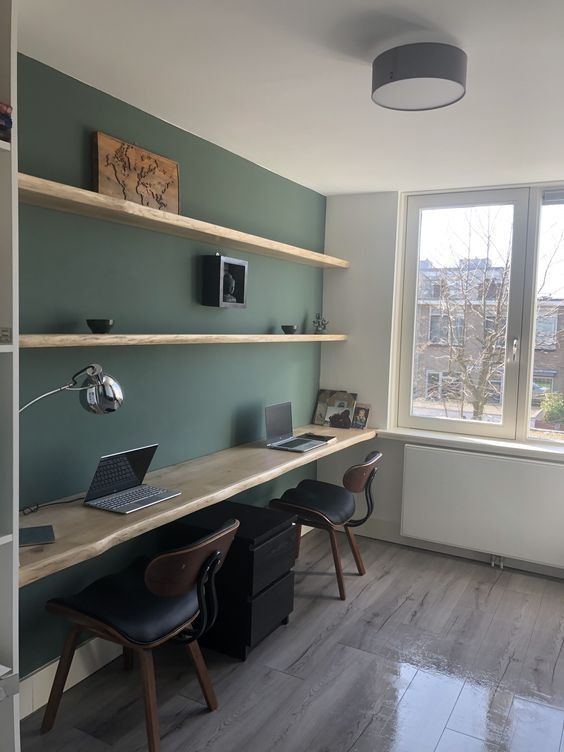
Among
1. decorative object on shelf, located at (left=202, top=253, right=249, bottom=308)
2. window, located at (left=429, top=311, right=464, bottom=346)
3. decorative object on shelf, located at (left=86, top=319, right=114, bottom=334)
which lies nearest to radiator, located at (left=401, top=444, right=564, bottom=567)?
window, located at (left=429, top=311, right=464, bottom=346)

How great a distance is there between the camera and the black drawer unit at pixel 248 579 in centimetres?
268

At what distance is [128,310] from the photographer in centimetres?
268

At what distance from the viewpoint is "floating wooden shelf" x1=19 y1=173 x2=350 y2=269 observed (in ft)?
6.57

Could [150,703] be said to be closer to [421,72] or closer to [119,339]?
[119,339]

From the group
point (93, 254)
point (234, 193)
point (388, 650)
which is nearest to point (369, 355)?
point (234, 193)

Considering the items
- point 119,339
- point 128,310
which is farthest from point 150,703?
point 128,310

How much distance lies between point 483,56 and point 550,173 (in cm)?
175

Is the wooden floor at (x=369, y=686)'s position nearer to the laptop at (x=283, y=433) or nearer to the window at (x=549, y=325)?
the laptop at (x=283, y=433)

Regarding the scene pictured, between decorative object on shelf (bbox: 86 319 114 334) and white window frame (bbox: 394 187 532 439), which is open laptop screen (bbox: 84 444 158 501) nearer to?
decorative object on shelf (bbox: 86 319 114 334)

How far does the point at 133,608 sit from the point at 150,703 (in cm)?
32

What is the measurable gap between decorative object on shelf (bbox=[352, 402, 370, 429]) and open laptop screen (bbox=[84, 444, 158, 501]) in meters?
2.00

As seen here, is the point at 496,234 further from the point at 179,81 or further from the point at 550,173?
the point at 179,81

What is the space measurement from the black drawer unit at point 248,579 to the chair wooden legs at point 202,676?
34 centimetres

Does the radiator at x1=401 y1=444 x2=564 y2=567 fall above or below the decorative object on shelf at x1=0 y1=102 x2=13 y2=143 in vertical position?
below
